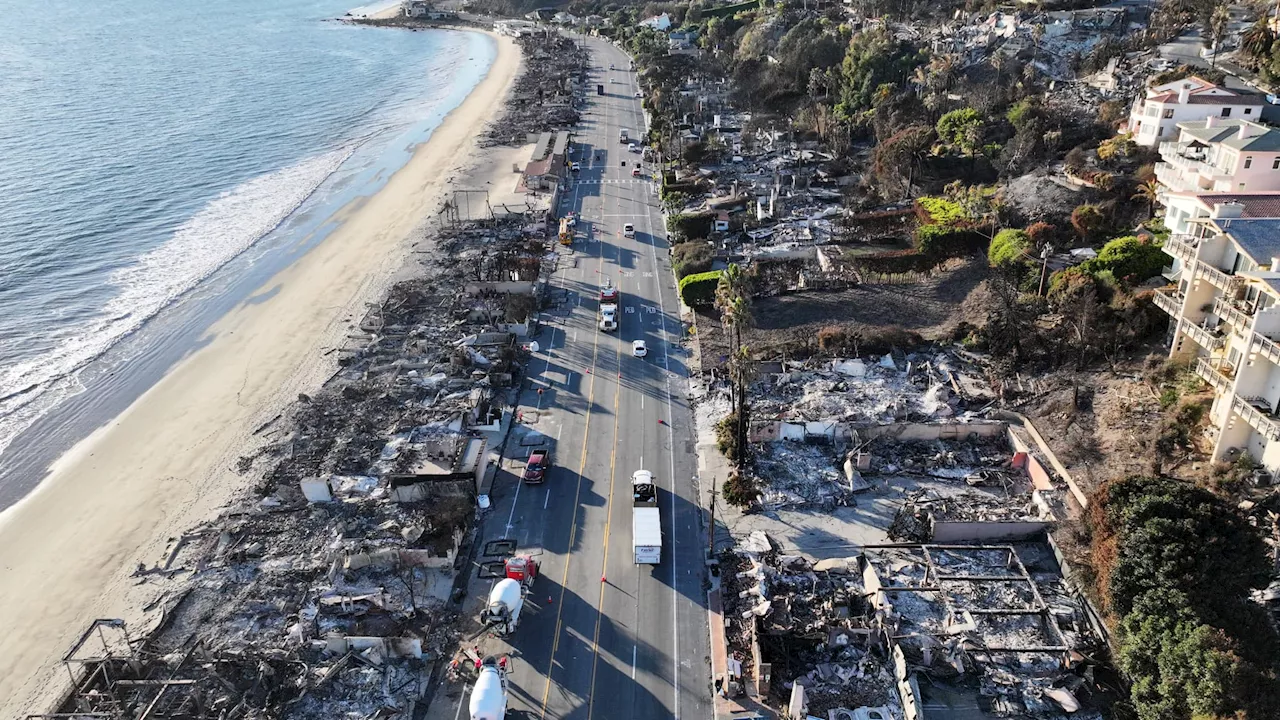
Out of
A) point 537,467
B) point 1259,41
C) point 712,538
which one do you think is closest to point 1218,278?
point 712,538

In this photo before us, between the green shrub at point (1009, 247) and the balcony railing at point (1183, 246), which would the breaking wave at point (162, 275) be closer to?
the green shrub at point (1009, 247)

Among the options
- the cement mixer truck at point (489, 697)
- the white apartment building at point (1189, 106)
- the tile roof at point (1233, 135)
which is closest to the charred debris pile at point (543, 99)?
the white apartment building at point (1189, 106)

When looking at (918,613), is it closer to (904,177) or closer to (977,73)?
(904,177)

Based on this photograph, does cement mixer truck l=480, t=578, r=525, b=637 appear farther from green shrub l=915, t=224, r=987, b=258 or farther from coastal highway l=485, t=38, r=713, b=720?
green shrub l=915, t=224, r=987, b=258

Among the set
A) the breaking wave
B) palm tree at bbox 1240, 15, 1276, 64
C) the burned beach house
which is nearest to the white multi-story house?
the burned beach house

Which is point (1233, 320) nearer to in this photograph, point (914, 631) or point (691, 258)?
point (914, 631)
